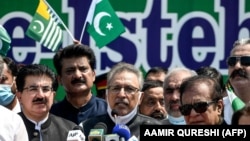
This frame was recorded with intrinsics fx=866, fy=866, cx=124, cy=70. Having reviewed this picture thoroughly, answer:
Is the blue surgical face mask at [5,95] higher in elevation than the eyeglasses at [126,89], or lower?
lower

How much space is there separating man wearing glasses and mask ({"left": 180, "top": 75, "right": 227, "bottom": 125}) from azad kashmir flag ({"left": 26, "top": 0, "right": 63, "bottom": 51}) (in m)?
3.04

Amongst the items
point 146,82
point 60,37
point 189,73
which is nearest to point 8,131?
point 189,73

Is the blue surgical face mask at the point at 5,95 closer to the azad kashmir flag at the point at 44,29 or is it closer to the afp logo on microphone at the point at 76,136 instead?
the azad kashmir flag at the point at 44,29

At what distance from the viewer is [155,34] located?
9.63 metres

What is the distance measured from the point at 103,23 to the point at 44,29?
60 cm

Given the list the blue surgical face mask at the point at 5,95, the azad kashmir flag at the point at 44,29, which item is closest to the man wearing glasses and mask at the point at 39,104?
the blue surgical face mask at the point at 5,95

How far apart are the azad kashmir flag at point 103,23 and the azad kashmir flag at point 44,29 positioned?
36cm

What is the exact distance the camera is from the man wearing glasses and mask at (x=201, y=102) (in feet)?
17.9

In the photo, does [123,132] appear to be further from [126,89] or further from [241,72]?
[241,72]

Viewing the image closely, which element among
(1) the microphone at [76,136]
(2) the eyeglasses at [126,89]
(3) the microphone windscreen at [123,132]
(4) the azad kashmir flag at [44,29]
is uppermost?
(4) the azad kashmir flag at [44,29]

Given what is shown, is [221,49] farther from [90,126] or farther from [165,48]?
[90,126]

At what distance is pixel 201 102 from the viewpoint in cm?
551

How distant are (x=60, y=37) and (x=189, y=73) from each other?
230 cm

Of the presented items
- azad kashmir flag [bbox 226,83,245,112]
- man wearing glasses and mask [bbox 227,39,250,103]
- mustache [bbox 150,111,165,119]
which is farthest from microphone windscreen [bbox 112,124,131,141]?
mustache [bbox 150,111,165,119]
